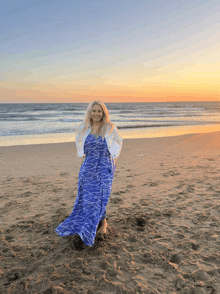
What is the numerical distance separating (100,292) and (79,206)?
46.5 inches

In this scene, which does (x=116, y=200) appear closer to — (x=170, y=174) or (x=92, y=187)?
(x=92, y=187)

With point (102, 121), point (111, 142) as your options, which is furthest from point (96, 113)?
point (111, 142)

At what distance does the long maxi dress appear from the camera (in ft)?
10.5

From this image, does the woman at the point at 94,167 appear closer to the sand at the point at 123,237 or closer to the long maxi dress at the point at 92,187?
the long maxi dress at the point at 92,187

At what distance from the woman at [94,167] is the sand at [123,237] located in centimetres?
37

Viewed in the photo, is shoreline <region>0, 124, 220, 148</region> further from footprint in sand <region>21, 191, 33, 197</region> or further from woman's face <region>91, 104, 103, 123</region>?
woman's face <region>91, 104, 103, 123</region>

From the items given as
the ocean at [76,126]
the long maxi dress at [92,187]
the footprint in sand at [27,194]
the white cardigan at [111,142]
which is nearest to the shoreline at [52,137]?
the ocean at [76,126]

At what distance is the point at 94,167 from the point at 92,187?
0.28 m

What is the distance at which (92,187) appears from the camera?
3260 millimetres

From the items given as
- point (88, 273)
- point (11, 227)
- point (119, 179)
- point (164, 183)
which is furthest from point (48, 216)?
point (164, 183)

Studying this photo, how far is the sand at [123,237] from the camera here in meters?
2.57

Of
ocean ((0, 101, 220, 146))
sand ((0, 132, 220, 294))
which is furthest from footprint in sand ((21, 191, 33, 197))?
ocean ((0, 101, 220, 146))

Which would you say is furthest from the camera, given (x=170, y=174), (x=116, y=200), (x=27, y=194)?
(x=170, y=174)

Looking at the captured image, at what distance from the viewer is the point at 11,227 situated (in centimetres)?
388
